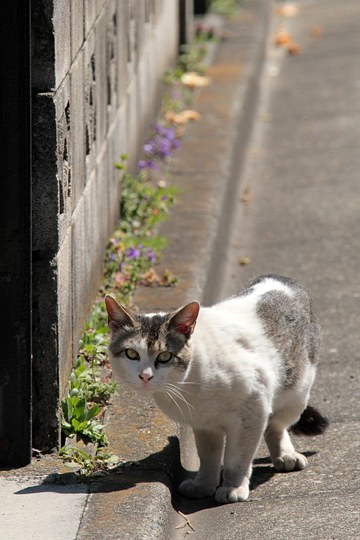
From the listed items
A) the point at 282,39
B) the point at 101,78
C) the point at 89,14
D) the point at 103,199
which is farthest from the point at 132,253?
the point at 282,39

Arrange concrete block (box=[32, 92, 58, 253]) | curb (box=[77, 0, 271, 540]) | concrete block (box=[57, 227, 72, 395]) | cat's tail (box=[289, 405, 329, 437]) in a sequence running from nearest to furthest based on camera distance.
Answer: curb (box=[77, 0, 271, 540])
concrete block (box=[32, 92, 58, 253])
concrete block (box=[57, 227, 72, 395])
cat's tail (box=[289, 405, 329, 437])

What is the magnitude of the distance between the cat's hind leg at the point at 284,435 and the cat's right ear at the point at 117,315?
84cm

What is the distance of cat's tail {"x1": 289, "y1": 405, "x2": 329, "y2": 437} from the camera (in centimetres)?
543

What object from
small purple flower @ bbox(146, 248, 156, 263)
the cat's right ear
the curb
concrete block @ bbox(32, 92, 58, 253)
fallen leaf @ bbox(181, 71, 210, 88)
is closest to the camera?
the curb

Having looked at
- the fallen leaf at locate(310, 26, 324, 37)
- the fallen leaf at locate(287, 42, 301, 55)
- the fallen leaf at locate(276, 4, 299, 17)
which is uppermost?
the fallen leaf at locate(287, 42, 301, 55)

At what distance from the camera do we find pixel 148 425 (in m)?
5.23

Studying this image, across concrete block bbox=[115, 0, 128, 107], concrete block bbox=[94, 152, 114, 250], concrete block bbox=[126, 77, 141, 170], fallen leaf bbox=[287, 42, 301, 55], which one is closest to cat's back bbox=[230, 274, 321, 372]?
concrete block bbox=[94, 152, 114, 250]

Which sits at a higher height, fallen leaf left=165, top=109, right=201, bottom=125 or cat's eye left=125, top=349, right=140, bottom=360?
cat's eye left=125, top=349, right=140, bottom=360

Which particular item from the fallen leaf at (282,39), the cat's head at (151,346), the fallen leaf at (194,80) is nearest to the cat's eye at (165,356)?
the cat's head at (151,346)

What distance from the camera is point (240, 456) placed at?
4910 mm

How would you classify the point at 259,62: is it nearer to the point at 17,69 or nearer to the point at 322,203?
the point at 322,203

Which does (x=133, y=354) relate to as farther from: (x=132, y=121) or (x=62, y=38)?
(x=132, y=121)

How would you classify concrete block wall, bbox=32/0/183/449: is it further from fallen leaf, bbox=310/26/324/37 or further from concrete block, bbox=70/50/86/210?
fallen leaf, bbox=310/26/324/37

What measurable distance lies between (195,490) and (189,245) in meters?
2.79
